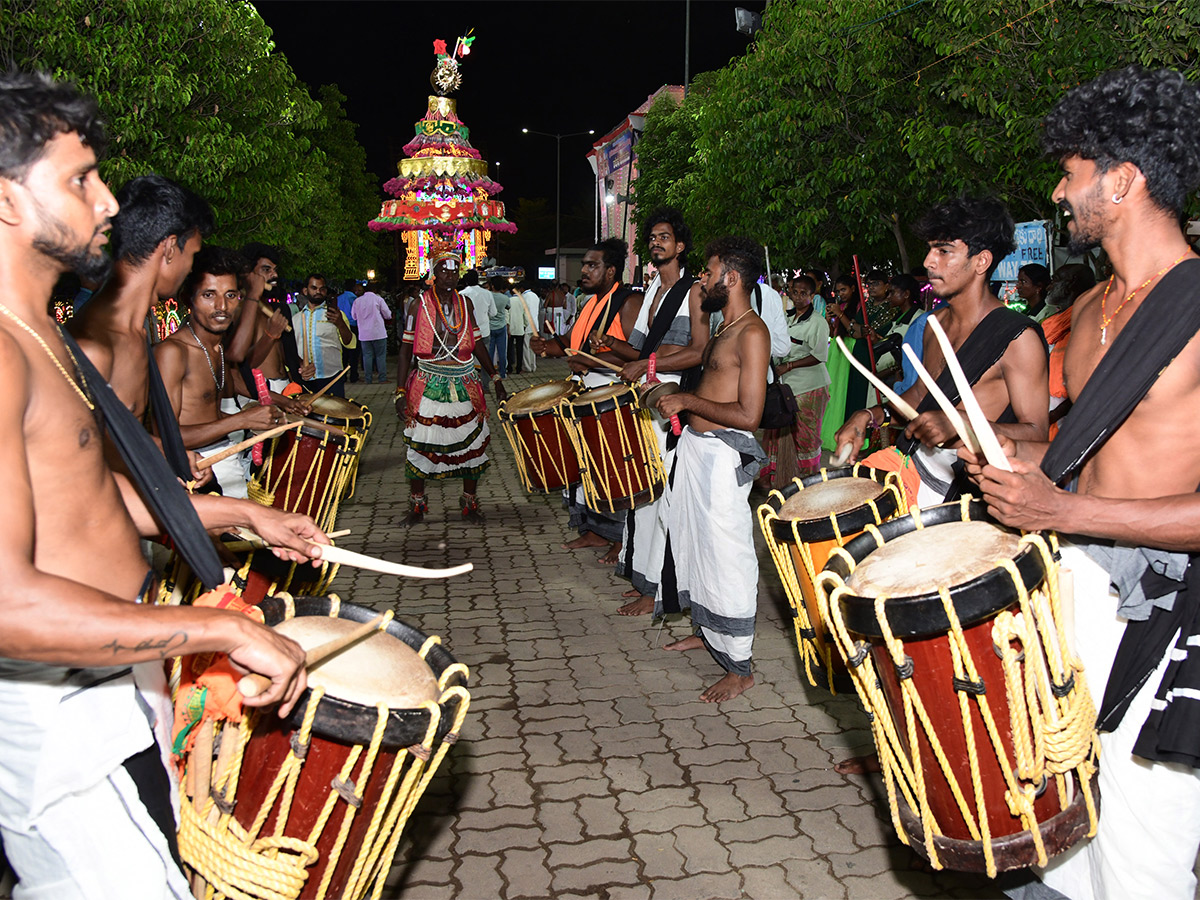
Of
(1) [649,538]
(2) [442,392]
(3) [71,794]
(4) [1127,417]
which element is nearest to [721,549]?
(1) [649,538]

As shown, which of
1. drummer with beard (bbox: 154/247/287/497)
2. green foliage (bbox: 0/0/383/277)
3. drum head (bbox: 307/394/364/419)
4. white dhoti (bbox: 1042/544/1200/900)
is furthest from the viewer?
green foliage (bbox: 0/0/383/277)

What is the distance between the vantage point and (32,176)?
174cm

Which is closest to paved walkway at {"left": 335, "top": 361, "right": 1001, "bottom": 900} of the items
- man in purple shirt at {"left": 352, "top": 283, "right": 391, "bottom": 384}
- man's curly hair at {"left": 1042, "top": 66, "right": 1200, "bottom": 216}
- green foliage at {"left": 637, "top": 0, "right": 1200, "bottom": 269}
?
man's curly hair at {"left": 1042, "top": 66, "right": 1200, "bottom": 216}

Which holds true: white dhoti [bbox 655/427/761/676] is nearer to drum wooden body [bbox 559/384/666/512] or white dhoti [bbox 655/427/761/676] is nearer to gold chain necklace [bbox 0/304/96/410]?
drum wooden body [bbox 559/384/666/512]

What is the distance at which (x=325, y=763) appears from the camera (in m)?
1.95

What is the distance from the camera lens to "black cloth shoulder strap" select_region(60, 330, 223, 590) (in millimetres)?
2008

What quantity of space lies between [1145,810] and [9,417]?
8.40ft

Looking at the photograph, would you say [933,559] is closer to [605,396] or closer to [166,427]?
[166,427]

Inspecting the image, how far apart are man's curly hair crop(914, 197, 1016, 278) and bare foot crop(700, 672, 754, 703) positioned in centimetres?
218

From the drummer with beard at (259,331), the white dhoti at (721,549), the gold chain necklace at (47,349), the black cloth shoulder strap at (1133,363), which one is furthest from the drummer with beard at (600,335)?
the gold chain necklace at (47,349)

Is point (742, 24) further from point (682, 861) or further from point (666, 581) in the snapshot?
point (682, 861)

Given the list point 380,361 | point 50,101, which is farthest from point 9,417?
point 380,361

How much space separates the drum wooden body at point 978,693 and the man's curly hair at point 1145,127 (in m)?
0.91

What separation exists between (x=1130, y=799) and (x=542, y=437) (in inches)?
161
